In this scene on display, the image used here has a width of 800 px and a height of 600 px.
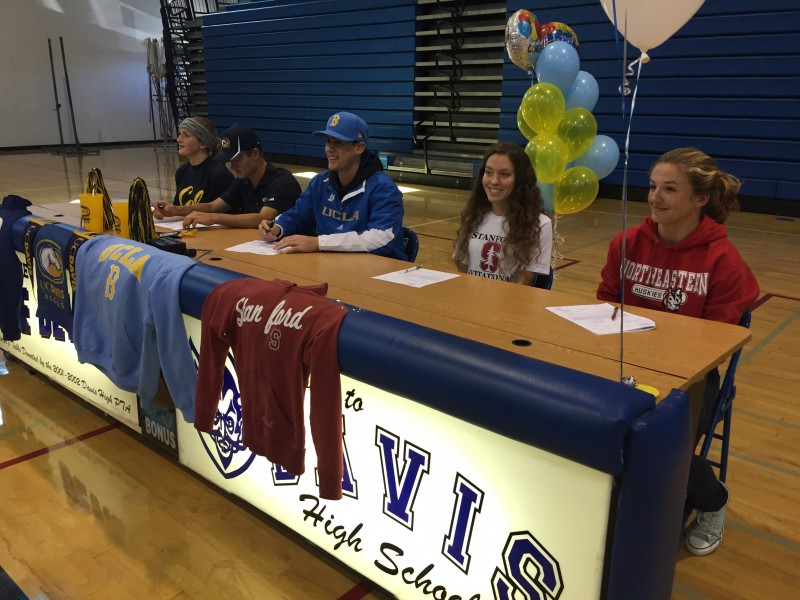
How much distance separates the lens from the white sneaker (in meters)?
1.81

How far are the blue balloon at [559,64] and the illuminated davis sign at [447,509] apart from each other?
3.73 m

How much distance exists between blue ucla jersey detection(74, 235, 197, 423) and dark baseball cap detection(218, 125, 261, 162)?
3.44 ft

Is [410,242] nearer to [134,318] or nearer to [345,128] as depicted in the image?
[345,128]

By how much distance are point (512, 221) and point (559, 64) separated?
2.51m

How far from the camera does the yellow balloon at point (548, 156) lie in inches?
168

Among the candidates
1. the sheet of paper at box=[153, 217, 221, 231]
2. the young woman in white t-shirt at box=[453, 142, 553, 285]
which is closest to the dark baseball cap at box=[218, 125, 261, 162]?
the sheet of paper at box=[153, 217, 221, 231]

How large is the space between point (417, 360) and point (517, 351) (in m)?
0.26

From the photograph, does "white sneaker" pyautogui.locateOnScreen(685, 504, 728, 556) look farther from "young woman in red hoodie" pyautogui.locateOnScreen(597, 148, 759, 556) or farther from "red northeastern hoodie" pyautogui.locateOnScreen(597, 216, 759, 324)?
"red northeastern hoodie" pyautogui.locateOnScreen(597, 216, 759, 324)

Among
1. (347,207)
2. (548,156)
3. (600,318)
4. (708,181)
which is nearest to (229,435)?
(600,318)

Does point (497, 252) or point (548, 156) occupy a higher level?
point (548, 156)

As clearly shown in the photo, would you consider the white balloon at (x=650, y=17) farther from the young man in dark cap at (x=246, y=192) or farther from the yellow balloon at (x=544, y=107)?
the yellow balloon at (x=544, y=107)

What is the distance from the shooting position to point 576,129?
4406 millimetres

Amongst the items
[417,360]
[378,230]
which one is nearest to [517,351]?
[417,360]

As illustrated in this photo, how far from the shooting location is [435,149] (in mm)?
9836
